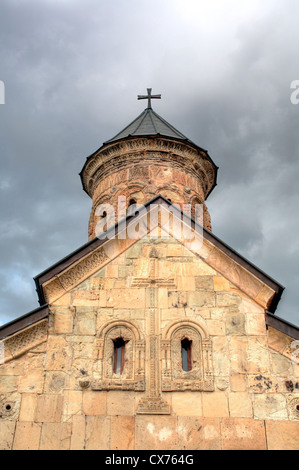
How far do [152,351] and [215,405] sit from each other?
3.37 feet

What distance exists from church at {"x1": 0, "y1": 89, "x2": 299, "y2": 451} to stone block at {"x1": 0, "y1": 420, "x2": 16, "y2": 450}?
2 centimetres

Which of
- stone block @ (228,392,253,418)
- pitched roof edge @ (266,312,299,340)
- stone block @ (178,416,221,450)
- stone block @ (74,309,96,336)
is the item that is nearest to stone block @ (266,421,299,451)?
stone block @ (228,392,253,418)

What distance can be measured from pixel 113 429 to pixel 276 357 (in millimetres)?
2259

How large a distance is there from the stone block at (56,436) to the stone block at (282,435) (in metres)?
2.39

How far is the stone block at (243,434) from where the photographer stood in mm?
5688

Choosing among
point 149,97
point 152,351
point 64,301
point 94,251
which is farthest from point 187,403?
point 149,97

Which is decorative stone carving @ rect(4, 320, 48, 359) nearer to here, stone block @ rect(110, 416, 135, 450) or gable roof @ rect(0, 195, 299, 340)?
gable roof @ rect(0, 195, 299, 340)

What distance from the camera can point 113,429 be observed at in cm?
578

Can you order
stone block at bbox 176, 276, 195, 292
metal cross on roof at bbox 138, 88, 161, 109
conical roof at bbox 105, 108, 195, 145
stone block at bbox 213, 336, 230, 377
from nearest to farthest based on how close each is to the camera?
1. stone block at bbox 213, 336, 230, 377
2. stone block at bbox 176, 276, 195, 292
3. conical roof at bbox 105, 108, 195, 145
4. metal cross on roof at bbox 138, 88, 161, 109

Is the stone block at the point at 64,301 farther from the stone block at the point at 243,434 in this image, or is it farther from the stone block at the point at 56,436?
the stone block at the point at 243,434

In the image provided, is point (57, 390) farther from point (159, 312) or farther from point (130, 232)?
point (130, 232)

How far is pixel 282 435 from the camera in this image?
18.8ft

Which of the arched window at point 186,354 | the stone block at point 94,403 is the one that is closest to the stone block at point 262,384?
the arched window at point 186,354

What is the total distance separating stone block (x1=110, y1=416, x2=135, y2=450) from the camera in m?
5.69
